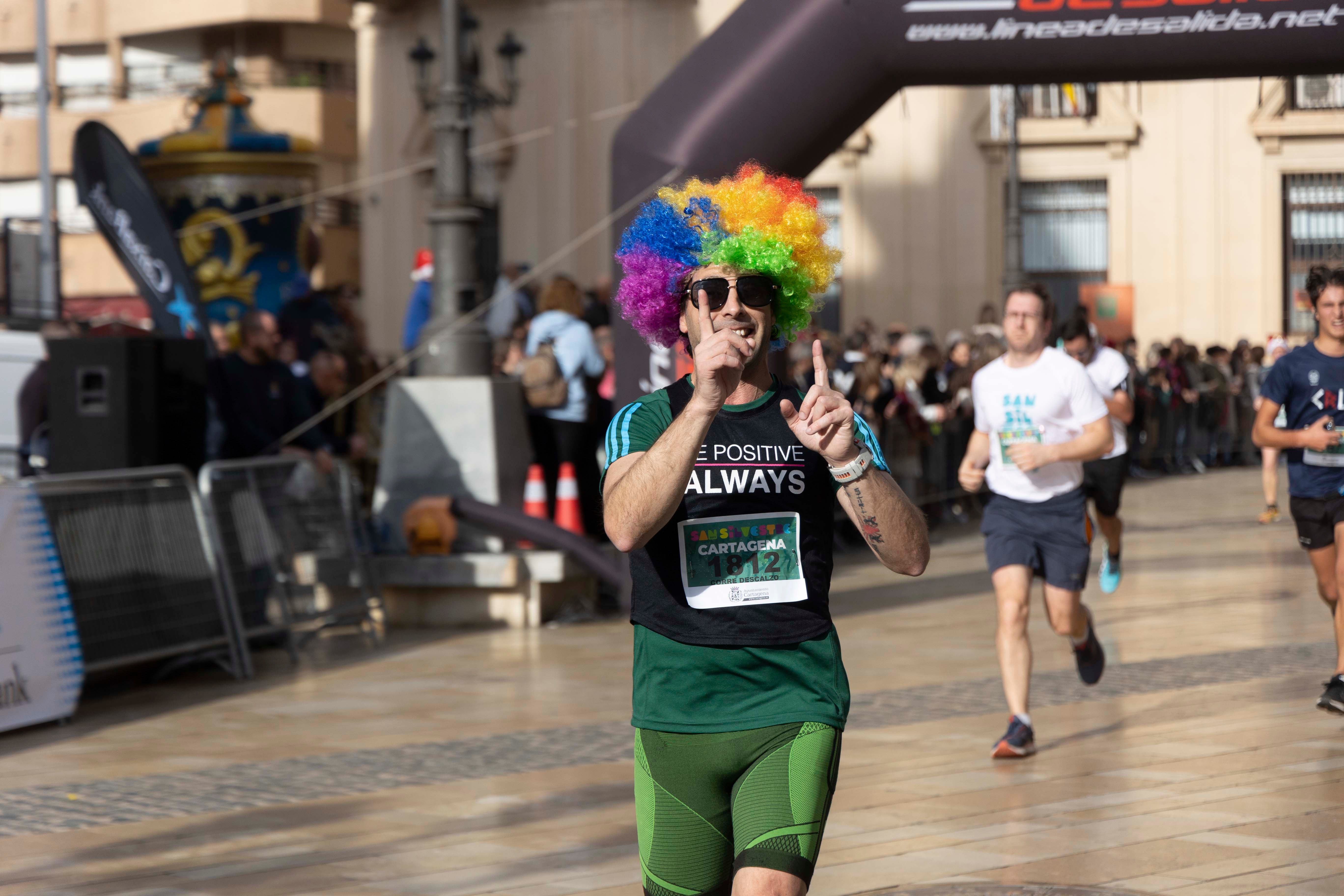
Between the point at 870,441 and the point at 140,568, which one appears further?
the point at 140,568

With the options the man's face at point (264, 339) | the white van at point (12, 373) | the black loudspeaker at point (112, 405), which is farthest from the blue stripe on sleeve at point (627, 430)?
the white van at point (12, 373)

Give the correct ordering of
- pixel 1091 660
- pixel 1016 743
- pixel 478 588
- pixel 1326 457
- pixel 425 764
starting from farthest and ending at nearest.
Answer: pixel 478 588, pixel 1091 660, pixel 1326 457, pixel 425 764, pixel 1016 743

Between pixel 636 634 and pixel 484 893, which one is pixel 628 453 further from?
pixel 484 893

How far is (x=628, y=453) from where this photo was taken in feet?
12.2

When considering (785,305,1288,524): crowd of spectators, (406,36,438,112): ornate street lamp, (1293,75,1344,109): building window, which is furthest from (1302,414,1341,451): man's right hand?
(1293,75,1344,109): building window

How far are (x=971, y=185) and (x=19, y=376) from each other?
20.9 m

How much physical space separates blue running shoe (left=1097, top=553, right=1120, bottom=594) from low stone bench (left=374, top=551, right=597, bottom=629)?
3263mm

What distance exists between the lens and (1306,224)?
103 feet

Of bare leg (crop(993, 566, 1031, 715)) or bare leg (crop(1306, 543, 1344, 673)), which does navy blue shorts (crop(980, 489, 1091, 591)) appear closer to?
bare leg (crop(993, 566, 1031, 715))

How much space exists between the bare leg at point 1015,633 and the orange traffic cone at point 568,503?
484cm

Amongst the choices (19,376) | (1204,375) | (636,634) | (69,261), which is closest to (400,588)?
(19,376)

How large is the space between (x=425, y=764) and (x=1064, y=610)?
274 cm

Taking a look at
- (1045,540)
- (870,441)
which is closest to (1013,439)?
(1045,540)

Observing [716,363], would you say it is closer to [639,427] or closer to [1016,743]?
[639,427]
